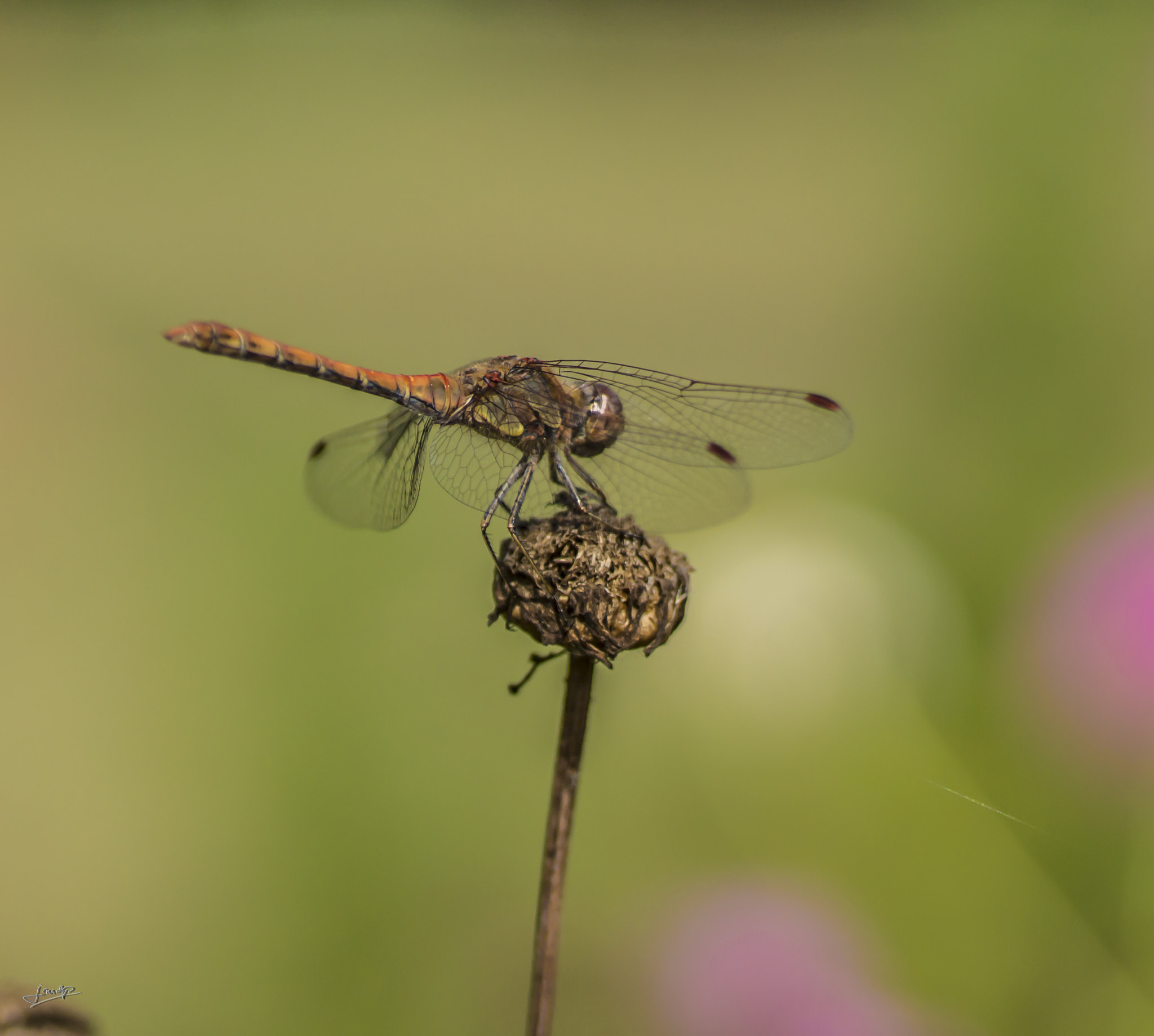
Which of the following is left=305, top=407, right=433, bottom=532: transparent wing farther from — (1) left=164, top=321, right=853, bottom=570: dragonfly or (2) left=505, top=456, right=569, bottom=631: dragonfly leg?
(2) left=505, top=456, right=569, bottom=631: dragonfly leg

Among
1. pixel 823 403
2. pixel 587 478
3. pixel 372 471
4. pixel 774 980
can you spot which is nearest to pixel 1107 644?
pixel 823 403

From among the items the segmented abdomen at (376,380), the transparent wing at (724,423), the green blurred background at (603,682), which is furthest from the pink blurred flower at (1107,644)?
the segmented abdomen at (376,380)

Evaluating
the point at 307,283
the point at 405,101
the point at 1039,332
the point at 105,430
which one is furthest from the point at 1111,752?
the point at 405,101

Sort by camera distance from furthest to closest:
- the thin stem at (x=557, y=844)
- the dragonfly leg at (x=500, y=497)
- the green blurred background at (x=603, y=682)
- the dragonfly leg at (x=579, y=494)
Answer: the green blurred background at (x=603, y=682) < the dragonfly leg at (x=500, y=497) < the dragonfly leg at (x=579, y=494) < the thin stem at (x=557, y=844)

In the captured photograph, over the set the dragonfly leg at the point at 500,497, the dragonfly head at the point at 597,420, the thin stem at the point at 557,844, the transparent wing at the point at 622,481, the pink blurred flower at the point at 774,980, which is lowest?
the pink blurred flower at the point at 774,980

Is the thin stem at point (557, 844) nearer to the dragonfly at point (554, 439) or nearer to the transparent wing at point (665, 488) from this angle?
the dragonfly at point (554, 439)

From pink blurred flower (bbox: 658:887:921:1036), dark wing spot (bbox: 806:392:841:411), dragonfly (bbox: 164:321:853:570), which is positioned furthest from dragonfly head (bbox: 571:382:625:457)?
pink blurred flower (bbox: 658:887:921:1036)
